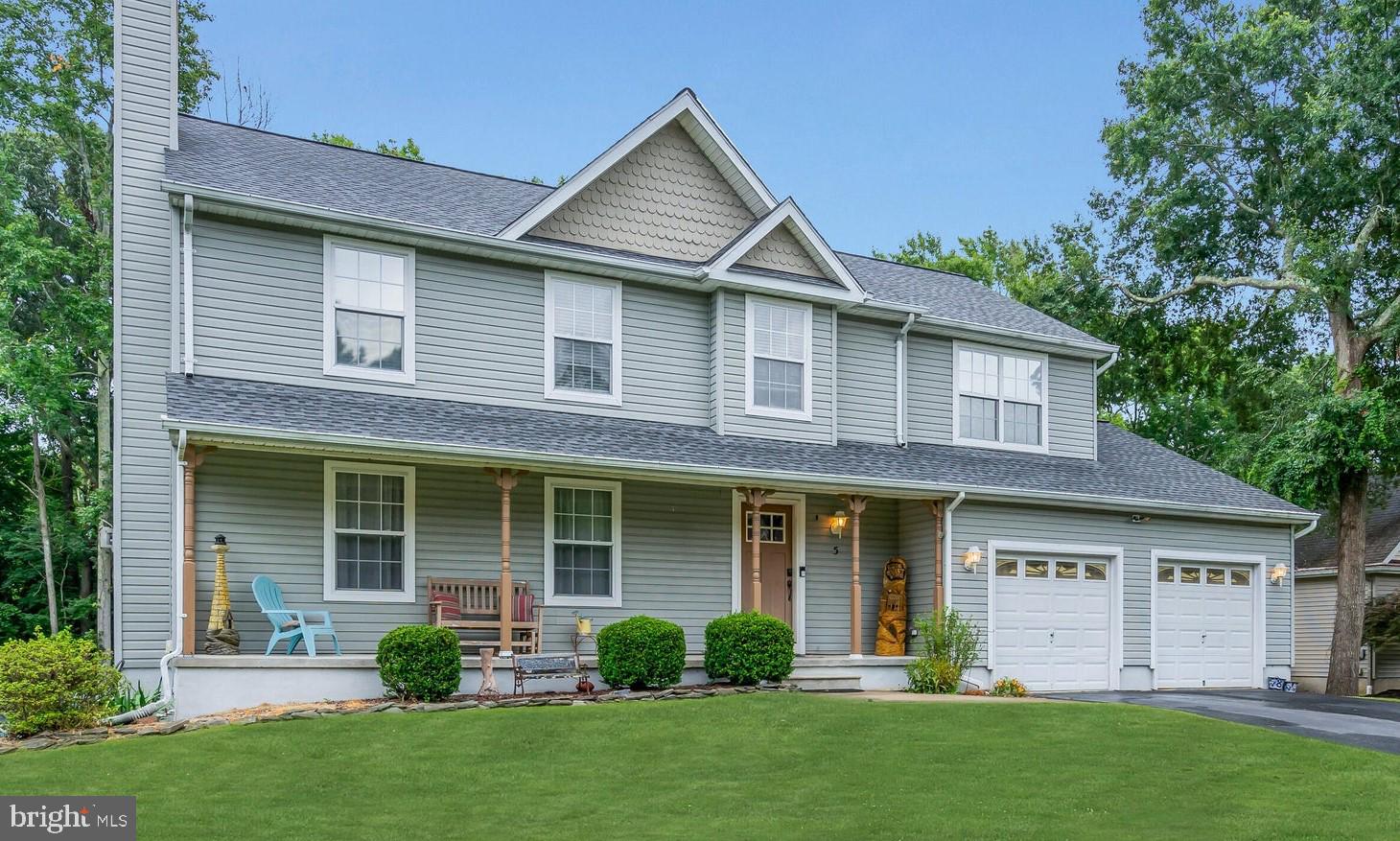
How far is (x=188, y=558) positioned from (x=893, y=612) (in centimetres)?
981

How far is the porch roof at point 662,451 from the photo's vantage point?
12.7 metres

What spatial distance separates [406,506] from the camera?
14.2 m

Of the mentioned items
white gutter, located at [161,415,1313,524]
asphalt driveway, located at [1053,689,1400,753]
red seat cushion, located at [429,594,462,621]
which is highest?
white gutter, located at [161,415,1313,524]

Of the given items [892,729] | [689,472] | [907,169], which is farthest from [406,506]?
[907,169]

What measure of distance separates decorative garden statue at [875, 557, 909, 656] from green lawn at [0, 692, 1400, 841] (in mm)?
4844

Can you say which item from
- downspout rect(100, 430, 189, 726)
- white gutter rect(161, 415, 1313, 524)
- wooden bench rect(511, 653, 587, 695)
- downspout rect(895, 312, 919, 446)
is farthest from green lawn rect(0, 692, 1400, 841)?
downspout rect(895, 312, 919, 446)

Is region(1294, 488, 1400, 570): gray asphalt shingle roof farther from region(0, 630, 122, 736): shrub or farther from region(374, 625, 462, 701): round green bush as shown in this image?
region(0, 630, 122, 736): shrub

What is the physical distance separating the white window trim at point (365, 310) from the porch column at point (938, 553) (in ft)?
25.0

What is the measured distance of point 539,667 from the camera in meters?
12.9

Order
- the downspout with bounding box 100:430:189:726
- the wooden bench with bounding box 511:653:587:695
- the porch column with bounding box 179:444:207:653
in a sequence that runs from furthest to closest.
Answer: the wooden bench with bounding box 511:653:587:695
the porch column with bounding box 179:444:207:653
the downspout with bounding box 100:430:189:726

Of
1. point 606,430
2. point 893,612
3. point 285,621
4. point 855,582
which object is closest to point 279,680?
point 285,621

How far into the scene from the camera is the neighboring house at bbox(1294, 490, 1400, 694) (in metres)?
24.4

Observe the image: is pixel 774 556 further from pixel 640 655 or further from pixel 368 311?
pixel 368 311

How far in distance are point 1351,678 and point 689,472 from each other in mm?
14969
